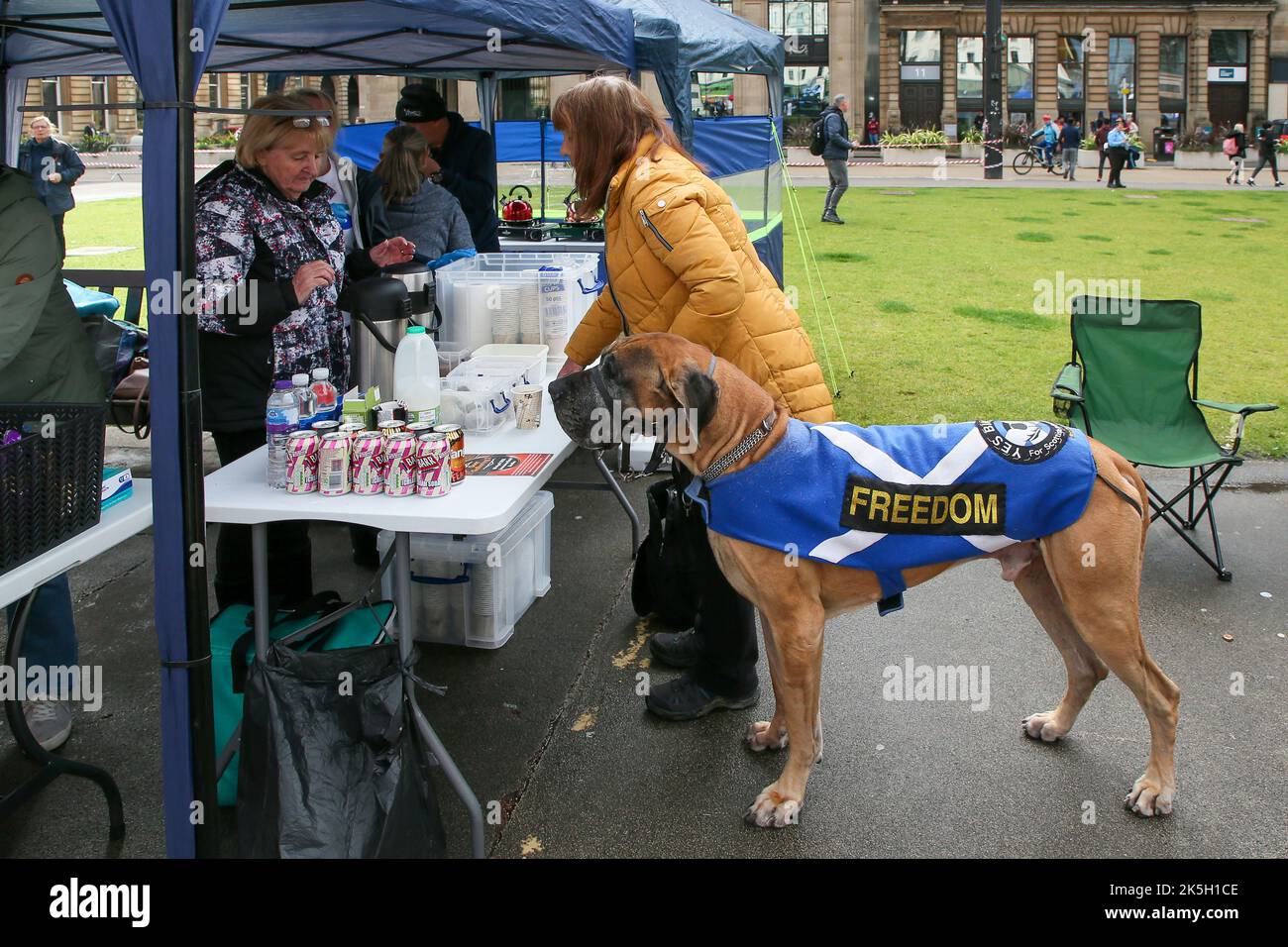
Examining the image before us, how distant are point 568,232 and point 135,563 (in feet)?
19.3

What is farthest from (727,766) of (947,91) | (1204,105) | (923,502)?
(1204,105)

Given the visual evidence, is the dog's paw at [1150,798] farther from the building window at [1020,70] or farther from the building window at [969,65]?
the building window at [1020,70]

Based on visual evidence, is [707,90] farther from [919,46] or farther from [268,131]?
[268,131]

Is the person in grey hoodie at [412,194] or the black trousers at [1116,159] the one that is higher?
the black trousers at [1116,159]

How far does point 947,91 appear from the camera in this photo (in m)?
51.2

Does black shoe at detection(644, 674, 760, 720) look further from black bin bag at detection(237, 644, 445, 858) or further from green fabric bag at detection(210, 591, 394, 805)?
black bin bag at detection(237, 644, 445, 858)

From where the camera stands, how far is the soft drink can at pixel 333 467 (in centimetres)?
305

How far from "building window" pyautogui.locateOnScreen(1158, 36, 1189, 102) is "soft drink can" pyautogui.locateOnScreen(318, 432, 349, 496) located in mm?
57431

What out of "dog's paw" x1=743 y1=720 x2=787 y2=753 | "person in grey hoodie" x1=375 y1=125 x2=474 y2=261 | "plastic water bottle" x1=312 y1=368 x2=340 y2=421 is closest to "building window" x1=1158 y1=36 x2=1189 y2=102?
"person in grey hoodie" x1=375 y1=125 x2=474 y2=261

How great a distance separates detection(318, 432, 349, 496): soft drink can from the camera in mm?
3053

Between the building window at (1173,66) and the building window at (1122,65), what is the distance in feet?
4.24

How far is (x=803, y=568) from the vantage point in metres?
3.12

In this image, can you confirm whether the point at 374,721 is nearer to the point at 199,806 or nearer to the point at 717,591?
the point at 199,806

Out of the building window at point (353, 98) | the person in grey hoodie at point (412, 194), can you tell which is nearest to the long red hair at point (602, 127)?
the person in grey hoodie at point (412, 194)
